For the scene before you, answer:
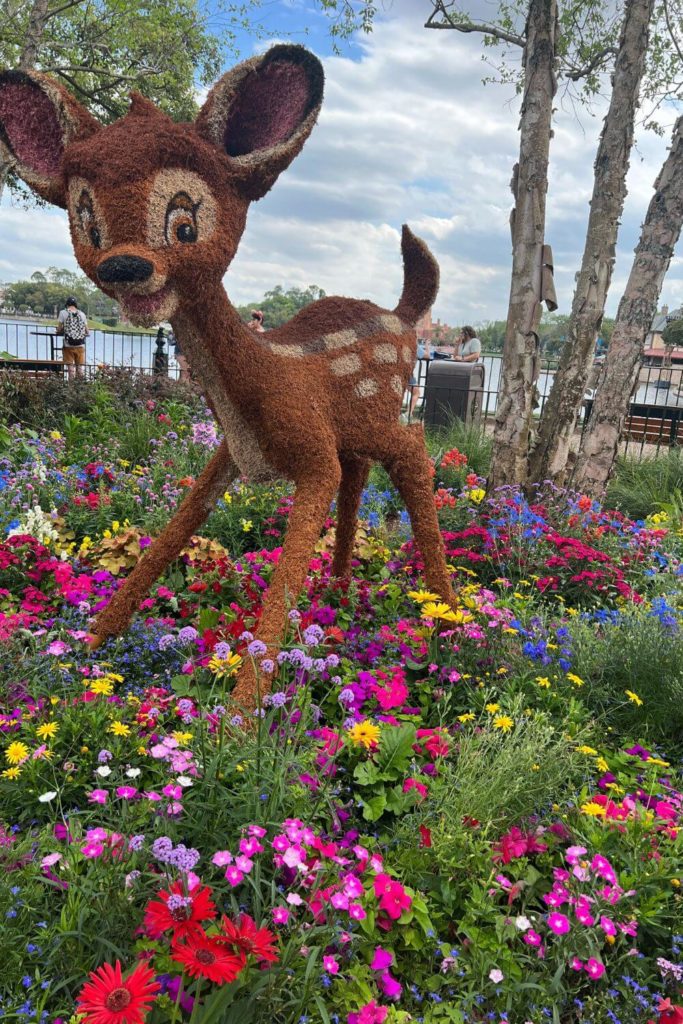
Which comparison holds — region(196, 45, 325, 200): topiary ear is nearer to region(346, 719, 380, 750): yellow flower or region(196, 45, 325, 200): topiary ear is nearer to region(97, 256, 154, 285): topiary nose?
region(97, 256, 154, 285): topiary nose

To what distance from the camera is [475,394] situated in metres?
10.2

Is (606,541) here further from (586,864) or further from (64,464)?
(64,464)

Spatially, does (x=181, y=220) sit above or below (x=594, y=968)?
above

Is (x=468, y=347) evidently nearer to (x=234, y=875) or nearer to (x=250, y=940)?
(x=234, y=875)

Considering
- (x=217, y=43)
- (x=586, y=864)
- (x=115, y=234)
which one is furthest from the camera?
(x=217, y=43)

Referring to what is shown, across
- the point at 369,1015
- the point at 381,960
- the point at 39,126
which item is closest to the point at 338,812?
the point at 381,960

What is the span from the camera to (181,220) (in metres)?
2.17

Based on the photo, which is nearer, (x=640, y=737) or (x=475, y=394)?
(x=640, y=737)

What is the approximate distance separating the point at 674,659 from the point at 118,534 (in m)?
3.10

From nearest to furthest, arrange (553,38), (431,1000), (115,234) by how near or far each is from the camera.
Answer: (431,1000)
(115,234)
(553,38)

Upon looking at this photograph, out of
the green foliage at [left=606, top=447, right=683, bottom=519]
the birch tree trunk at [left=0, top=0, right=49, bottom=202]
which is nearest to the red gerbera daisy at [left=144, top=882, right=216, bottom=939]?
the green foliage at [left=606, top=447, right=683, bottom=519]

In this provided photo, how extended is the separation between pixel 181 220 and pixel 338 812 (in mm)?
1842

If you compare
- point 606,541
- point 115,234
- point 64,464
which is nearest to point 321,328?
point 115,234

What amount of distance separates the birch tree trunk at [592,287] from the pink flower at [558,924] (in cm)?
483
